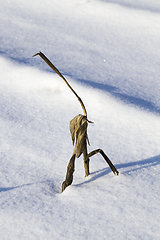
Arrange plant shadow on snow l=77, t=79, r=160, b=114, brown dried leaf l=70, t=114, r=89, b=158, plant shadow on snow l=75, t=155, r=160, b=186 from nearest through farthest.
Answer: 1. brown dried leaf l=70, t=114, r=89, b=158
2. plant shadow on snow l=75, t=155, r=160, b=186
3. plant shadow on snow l=77, t=79, r=160, b=114

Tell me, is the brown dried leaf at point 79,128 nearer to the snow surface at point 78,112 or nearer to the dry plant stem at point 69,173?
the dry plant stem at point 69,173

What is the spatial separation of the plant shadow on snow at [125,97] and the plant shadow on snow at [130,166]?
0.34 metres

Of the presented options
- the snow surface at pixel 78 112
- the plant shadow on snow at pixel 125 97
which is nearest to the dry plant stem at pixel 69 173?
the snow surface at pixel 78 112

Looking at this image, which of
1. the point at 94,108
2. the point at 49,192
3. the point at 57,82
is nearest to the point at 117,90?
the point at 94,108

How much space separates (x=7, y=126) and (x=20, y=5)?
1.37 meters

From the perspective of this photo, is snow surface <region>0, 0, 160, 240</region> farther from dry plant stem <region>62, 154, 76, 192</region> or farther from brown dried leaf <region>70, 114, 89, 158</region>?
brown dried leaf <region>70, 114, 89, 158</region>

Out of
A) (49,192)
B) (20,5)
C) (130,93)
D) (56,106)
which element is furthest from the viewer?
(20,5)

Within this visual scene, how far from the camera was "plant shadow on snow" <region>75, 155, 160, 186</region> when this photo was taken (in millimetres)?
812

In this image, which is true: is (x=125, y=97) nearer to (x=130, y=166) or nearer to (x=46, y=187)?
(x=130, y=166)

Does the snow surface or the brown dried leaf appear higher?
the brown dried leaf

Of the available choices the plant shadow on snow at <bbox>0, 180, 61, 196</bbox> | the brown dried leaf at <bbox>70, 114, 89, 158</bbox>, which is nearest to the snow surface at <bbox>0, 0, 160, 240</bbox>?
the plant shadow on snow at <bbox>0, 180, 61, 196</bbox>

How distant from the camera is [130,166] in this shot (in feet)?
2.80

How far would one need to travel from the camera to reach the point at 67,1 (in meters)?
2.10

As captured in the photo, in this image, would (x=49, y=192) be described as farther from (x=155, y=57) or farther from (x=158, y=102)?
(x=155, y=57)
